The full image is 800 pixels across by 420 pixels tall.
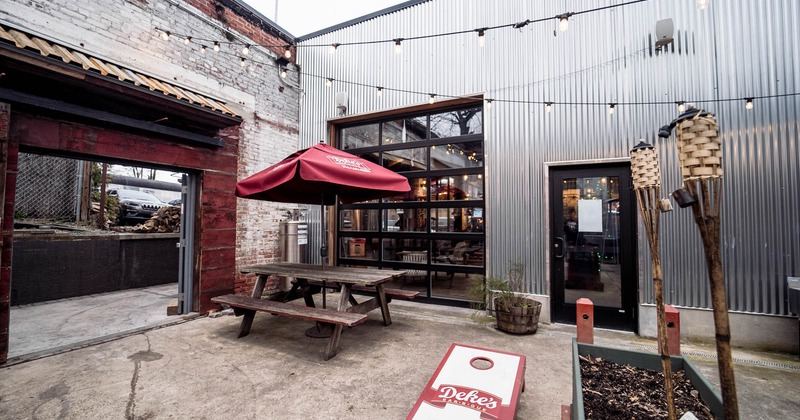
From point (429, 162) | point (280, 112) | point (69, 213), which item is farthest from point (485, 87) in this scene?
point (69, 213)

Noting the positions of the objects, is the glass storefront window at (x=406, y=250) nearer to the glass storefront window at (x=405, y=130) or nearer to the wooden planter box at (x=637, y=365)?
the glass storefront window at (x=405, y=130)

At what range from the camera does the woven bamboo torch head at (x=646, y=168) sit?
1.45 meters

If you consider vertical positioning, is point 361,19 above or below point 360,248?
above

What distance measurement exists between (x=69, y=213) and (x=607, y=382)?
1179cm

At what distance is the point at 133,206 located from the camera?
9969mm

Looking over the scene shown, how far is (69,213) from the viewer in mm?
8461

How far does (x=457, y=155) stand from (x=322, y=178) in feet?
10.6

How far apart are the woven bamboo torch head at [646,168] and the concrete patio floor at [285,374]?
195 centimetres

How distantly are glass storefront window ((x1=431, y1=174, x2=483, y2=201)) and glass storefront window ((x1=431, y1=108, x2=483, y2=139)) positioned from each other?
2.60 feet

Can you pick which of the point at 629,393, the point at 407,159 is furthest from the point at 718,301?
the point at 407,159

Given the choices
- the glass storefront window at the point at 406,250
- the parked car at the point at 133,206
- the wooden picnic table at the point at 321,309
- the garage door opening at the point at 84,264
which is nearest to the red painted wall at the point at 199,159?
the garage door opening at the point at 84,264

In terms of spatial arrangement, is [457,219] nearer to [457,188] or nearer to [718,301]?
[457,188]

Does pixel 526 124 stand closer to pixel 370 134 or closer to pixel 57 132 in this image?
pixel 370 134

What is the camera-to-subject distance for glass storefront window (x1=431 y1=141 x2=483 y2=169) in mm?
5605
